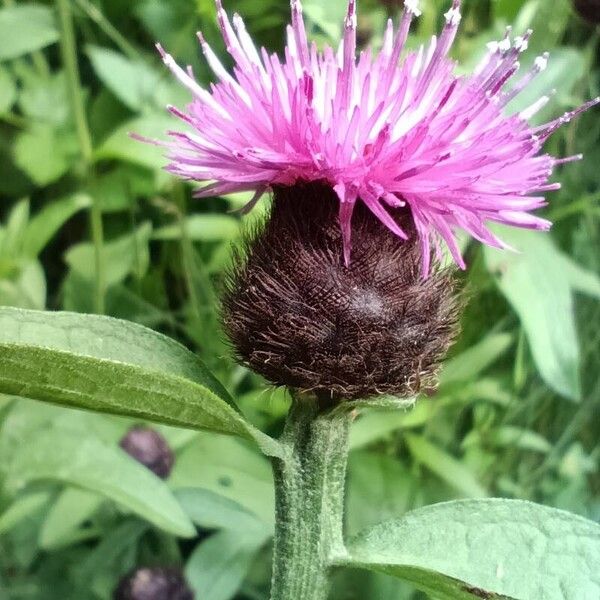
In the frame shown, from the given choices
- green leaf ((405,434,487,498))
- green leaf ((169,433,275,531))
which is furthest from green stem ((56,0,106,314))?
green leaf ((405,434,487,498))

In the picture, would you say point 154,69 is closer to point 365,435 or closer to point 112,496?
point 365,435

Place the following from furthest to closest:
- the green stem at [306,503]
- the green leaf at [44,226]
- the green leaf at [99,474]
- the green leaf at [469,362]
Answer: the green leaf at [44,226] < the green leaf at [469,362] < the green leaf at [99,474] < the green stem at [306,503]

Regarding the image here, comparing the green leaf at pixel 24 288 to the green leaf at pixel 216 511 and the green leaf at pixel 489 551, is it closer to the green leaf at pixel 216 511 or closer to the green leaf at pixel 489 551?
the green leaf at pixel 216 511

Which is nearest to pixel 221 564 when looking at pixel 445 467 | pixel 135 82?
pixel 445 467

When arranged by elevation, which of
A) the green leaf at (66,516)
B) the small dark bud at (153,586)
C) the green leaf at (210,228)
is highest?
the green leaf at (210,228)

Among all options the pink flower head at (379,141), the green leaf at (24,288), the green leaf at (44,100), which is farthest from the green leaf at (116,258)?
the pink flower head at (379,141)
